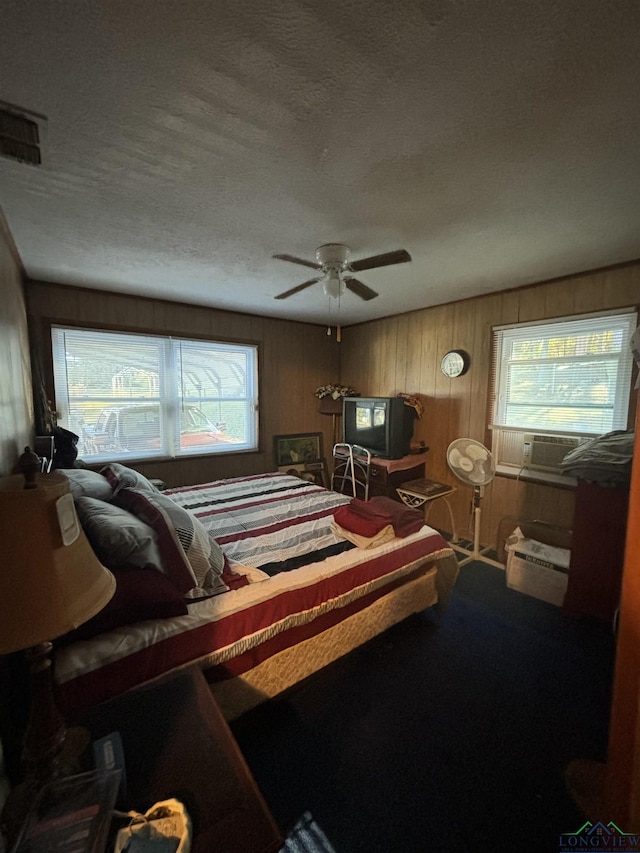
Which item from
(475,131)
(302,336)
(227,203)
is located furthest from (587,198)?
(302,336)

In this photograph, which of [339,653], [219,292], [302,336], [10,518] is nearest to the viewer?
[10,518]

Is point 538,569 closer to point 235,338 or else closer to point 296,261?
point 296,261

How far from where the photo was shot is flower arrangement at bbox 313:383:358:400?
4566 mm

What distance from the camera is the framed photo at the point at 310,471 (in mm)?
4480

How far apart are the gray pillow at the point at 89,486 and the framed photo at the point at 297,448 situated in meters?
2.53

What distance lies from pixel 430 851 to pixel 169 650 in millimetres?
1129

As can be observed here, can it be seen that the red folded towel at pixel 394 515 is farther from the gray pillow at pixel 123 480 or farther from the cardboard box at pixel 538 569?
the gray pillow at pixel 123 480

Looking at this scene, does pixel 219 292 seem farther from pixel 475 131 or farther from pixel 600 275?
pixel 600 275

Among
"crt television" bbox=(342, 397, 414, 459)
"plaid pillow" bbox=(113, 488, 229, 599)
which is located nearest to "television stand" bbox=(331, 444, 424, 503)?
"crt television" bbox=(342, 397, 414, 459)

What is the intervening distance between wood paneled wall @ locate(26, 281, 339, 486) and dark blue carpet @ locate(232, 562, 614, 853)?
262cm

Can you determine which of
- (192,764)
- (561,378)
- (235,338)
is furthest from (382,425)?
(192,764)

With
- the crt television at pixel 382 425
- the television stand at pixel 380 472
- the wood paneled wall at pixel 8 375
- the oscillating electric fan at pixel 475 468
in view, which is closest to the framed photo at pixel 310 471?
the television stand at pixel 380 472

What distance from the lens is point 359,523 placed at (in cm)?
207

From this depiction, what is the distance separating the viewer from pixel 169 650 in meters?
1.25
